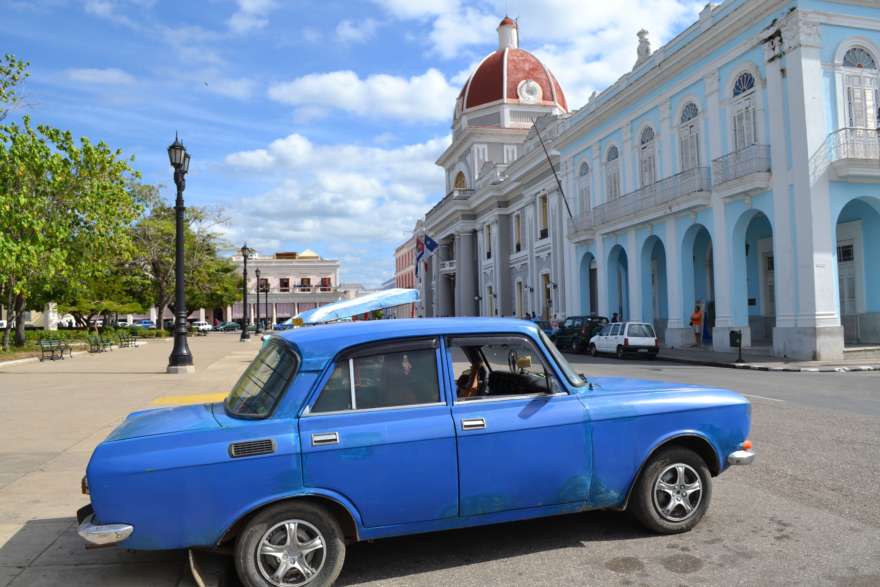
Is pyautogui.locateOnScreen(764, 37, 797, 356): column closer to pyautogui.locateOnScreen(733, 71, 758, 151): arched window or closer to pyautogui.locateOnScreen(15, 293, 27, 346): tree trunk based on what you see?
pyautogui.locateOnScreen(733, 71, 758, 151): arched window

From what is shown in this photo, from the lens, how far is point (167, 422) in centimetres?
435

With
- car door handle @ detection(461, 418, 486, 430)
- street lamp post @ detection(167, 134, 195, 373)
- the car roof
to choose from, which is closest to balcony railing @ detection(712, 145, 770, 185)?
street lamp post @ detection(167, 134, 195, 373)

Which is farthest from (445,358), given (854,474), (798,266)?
(798,266)

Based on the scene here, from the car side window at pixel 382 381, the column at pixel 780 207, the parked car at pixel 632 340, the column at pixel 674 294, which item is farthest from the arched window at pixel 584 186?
the car side window at pixel 382 381

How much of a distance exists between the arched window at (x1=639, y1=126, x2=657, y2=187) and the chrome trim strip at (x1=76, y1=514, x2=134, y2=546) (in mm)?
27775

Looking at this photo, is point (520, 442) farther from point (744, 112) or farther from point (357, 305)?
point (744, 112)

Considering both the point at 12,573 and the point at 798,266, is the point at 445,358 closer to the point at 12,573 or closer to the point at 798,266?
the point at 12,573

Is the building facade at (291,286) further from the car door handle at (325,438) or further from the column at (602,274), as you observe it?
the car door handle at (325,438)

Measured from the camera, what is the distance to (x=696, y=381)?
48.5 ft

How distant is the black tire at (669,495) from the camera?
4707mm

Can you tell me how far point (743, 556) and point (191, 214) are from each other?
52.7 meters

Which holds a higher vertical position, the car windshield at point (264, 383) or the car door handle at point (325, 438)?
the car windshield at point (264, 383)

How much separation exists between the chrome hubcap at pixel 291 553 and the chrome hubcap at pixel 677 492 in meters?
2.24

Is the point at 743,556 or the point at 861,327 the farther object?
the point at 861,327
